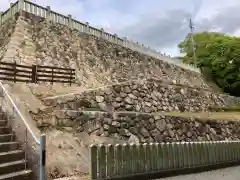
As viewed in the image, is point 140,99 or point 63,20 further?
point 63,20

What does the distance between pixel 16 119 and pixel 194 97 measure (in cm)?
1639

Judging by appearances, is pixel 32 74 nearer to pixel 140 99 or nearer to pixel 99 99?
pixel 99 99

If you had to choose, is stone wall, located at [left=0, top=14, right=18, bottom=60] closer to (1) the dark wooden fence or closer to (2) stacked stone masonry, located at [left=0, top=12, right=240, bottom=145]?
(2) stacked stone masonry, located at [left=0, top=12, right=240, bottom=145]

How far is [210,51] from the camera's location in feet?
153

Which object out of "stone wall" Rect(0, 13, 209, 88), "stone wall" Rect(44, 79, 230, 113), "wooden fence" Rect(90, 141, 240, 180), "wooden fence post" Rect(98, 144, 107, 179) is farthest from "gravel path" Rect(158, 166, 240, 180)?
"stone wall" Rect(0, 13, 209, 88)

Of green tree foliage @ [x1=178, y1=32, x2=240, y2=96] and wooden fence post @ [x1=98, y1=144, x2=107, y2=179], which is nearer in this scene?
wooden fence post @ [x1=98, y1=144, x2=107, y2=179]

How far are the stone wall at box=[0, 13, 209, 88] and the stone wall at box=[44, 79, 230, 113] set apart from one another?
12.2 ft

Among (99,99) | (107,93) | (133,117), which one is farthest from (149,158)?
(107,93)

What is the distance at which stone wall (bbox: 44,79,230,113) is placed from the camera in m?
Answer: 12.8

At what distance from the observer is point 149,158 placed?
8.73 meters

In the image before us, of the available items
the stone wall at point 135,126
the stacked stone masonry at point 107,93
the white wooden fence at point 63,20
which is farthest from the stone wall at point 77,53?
the stone wall at point 135,126

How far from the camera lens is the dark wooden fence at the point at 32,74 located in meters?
13.6

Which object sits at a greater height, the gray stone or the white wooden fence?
the white wooden fence

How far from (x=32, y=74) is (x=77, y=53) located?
A: 21.9ft
